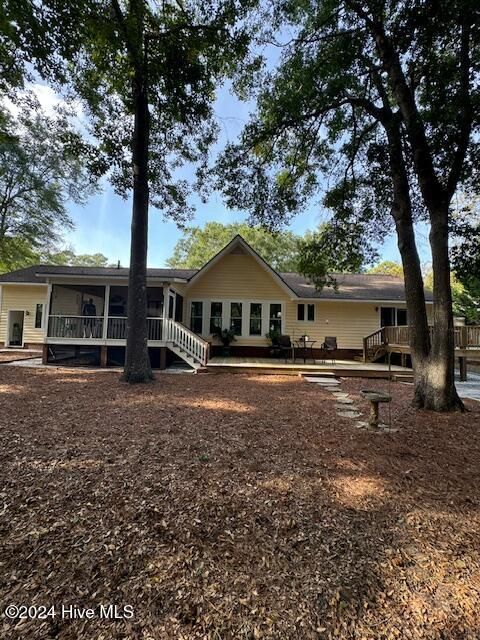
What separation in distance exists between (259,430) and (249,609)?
Result: 319 centimetres

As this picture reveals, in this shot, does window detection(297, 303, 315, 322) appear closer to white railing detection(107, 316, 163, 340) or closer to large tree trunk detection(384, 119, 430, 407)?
white railing detection(107, 316, 163, 340)

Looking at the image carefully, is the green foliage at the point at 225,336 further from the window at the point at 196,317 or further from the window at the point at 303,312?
the window at the point at 303,312

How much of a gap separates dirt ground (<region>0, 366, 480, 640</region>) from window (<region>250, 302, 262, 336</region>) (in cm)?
959

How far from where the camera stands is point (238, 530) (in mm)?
2402

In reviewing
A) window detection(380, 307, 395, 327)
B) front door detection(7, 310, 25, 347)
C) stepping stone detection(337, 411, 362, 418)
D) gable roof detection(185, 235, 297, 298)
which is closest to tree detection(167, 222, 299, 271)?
window detection(380, 307, 395, 327)

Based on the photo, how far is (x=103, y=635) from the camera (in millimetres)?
1546

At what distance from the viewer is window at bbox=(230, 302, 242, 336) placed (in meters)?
14.6

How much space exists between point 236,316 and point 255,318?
90cm

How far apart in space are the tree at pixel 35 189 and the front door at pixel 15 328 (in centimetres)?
659

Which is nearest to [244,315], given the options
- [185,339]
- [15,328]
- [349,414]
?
[185,339]

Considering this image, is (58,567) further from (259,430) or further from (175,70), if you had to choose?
(175,70)

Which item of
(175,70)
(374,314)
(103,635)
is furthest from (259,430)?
(374,314)

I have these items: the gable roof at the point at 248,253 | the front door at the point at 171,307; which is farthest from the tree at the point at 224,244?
the front door at the point at 171,307

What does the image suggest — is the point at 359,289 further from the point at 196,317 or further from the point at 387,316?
the point at 196,317
